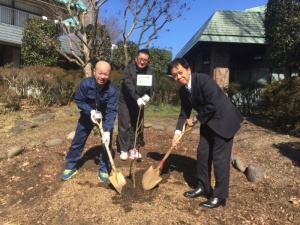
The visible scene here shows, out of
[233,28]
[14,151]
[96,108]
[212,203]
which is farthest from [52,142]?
[233,28]

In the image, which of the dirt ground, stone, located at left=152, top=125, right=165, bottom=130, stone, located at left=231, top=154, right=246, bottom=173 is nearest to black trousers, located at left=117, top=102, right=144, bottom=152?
the dirt ground

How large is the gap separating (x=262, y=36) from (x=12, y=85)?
8.18m

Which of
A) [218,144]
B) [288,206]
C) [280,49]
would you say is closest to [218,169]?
[218,144]

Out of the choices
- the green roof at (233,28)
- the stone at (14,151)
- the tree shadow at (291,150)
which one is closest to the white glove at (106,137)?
the stone at (14,151)

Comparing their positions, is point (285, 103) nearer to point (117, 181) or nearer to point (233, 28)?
point (117, 181)

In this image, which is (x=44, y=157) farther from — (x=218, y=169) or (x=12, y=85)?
(x=12, y=85)

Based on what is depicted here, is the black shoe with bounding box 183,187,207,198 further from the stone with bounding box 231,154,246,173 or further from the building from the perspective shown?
the building

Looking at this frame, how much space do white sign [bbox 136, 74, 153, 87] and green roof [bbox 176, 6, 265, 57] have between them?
6.49 meters

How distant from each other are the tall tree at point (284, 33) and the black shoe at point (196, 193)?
5.15 meters

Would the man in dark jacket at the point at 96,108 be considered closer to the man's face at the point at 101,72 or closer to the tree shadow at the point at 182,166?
the man's face at the point at 101,72

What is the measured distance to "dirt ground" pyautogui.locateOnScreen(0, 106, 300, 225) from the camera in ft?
11.2

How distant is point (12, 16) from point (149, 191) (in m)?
14.9

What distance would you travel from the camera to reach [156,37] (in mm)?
11953

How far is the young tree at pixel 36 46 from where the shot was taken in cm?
1389
